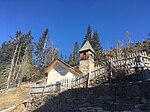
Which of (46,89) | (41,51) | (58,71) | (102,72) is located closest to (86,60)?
(58,71)

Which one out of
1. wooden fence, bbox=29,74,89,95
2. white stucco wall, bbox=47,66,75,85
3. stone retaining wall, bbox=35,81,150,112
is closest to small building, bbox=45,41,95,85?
white stucco wall, bbox=47,66,75,85

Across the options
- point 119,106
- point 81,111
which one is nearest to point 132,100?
point 119,106

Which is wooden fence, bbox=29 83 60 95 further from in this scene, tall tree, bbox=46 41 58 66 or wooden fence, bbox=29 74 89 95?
tall tree, bbox=46 41 58 66

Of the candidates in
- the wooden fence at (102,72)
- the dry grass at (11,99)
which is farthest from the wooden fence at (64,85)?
the dry grass at (11,99)

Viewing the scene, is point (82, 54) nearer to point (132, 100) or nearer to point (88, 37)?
point (132, 100)

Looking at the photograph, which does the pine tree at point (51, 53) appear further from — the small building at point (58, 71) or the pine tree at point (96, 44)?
the small building at point (58, 71)

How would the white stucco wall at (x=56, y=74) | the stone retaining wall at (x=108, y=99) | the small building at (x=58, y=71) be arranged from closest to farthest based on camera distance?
the stone retaining wall at (x=108, y=99) → the small building at (x=58, y=71) → the white stucco wall at (x=56, y=74)

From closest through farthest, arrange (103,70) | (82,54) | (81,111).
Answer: (81,111)
(103,70)
(82,54)

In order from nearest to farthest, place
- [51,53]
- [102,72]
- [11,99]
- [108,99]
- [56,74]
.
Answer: [108,99] < [102,72] < [11,99] < [56,74] < [51,53]

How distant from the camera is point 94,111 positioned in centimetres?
736

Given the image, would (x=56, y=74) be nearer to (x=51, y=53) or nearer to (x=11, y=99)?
(x=11, y=99)

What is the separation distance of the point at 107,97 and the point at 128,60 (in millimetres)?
2907

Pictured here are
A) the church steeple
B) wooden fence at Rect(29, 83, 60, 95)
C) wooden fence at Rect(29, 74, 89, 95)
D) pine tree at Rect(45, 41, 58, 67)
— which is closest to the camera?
wooden fence at Rect(29, 74, 89, 95)

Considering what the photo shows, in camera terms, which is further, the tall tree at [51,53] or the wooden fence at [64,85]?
the tall tree at [51,53]
